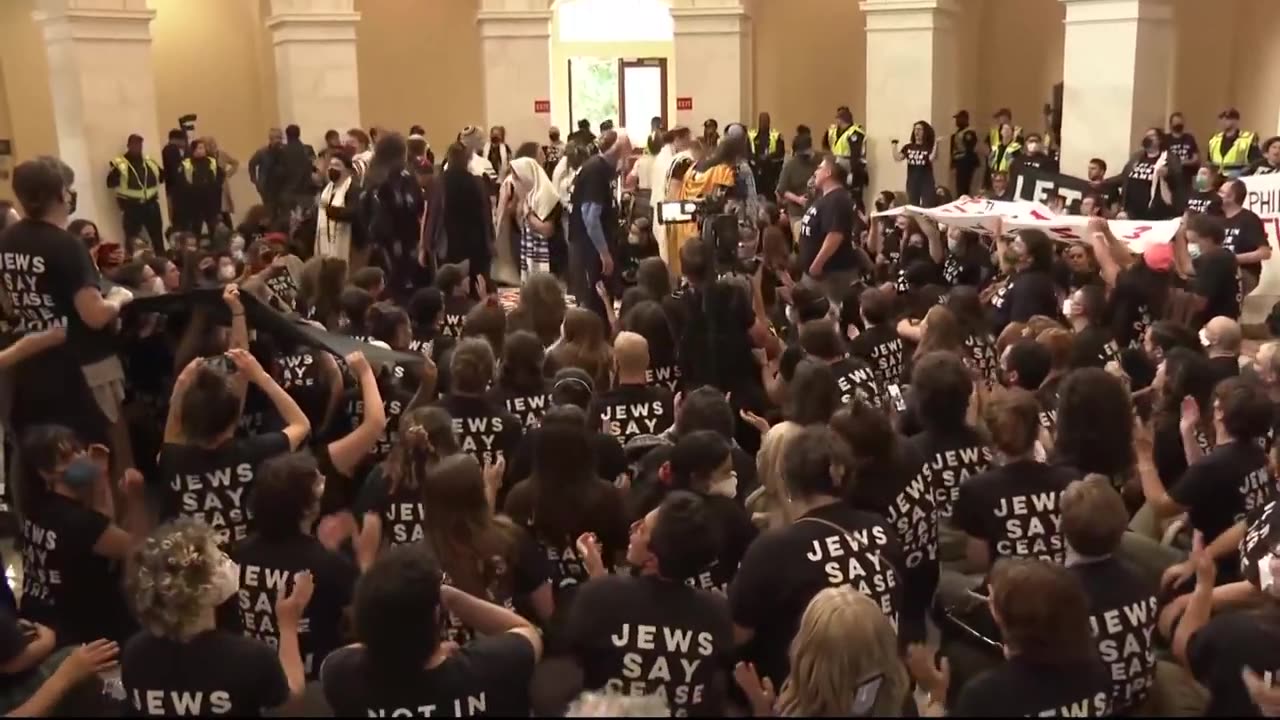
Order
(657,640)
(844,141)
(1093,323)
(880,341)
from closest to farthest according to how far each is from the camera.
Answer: (657,640) < (1093,323) < (880,341) < (844,141)

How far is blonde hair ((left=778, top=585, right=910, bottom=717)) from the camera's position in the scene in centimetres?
281

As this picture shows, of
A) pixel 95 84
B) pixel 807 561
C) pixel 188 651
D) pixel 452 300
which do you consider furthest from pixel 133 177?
pixel 807 561

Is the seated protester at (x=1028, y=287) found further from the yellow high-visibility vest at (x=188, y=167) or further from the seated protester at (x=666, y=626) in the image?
the yellow high-visibility vest at (x=188, y=167)

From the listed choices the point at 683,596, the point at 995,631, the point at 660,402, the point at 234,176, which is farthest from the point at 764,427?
the point at 234,176

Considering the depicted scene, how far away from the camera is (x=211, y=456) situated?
4148 mm

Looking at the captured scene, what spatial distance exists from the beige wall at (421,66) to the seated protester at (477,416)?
50.0 ft

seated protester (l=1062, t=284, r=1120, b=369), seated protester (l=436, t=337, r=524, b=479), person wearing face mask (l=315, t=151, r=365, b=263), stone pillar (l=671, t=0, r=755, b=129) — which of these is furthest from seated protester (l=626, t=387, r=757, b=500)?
stone pillar (l=671, t=0, r=755, b=129)

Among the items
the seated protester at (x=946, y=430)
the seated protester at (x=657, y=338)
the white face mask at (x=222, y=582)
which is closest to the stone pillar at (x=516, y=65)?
the seated protester at (x=657, y=338)

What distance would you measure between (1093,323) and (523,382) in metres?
2.95

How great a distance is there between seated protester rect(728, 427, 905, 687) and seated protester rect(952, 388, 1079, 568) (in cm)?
56

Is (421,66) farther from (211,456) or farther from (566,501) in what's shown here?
(566,501)

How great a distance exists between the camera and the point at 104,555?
3.97 meters

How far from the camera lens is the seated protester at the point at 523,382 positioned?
5.09 metres

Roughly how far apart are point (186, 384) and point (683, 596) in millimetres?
1948
